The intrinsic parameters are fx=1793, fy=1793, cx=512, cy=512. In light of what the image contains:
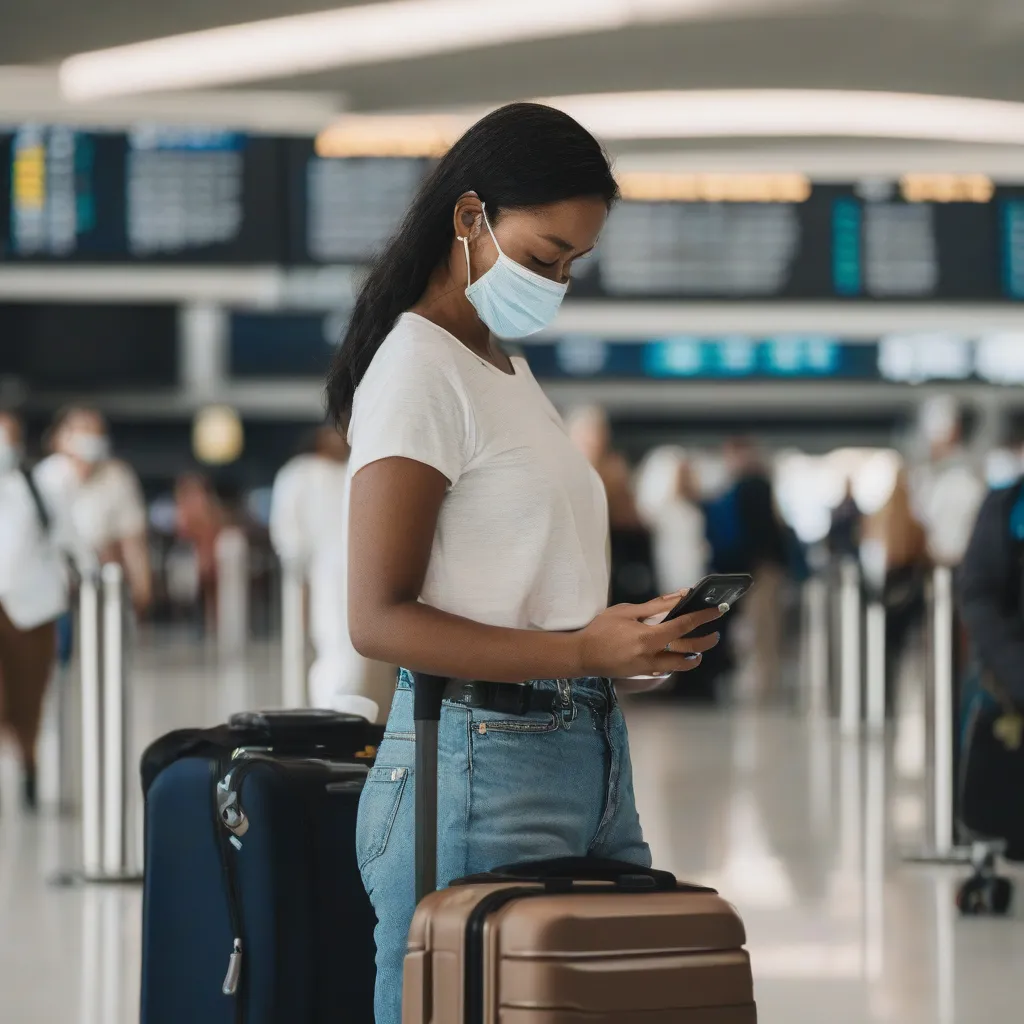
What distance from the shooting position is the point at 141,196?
1022cm

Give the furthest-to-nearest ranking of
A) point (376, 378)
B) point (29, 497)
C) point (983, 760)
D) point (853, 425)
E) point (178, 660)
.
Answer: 1. point (853, 425)
2. point (178, 660)
3. point (29, 497)
4. point (983, 760)
5. point (376, 378)

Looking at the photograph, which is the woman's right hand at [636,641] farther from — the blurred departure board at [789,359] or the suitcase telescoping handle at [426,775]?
the blurred departure board at [789,359]

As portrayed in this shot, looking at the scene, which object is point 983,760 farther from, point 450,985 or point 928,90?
point 928,90

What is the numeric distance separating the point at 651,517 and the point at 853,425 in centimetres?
760

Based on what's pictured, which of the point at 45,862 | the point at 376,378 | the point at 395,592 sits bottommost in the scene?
the point at 45,862

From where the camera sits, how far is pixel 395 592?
1931 millimetres

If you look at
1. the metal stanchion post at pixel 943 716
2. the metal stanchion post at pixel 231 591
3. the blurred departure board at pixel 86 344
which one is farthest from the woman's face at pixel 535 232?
the blurred departure board at pixel 86 344

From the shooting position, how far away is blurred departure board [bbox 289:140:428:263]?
34.0 ft

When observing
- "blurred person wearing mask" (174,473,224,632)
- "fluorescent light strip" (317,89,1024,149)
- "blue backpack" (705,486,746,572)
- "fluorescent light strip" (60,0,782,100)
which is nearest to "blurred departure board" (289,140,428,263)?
"fluorescent light strip" (317,89,1024,149)

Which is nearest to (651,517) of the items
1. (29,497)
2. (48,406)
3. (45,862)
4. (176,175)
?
(176,175)

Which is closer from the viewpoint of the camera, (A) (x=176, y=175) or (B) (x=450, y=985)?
(B) (x=450, y=985)

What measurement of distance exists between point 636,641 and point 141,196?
8.85 meters

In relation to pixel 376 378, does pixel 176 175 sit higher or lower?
higher

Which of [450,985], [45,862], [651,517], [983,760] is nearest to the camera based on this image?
[450,985]
